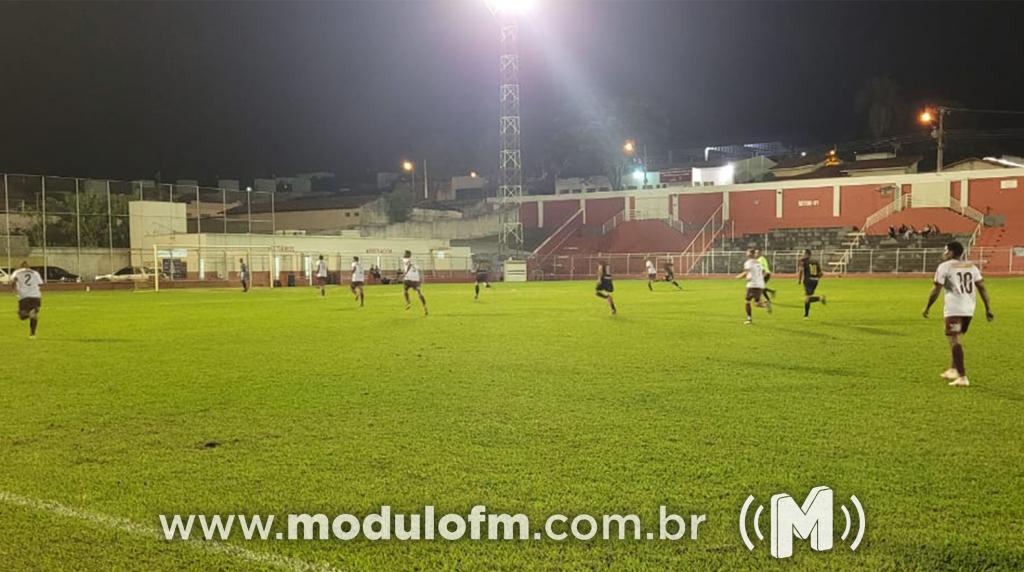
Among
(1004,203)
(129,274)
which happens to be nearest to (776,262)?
(1004,203)

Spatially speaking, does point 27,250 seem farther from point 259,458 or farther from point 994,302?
point 994,302

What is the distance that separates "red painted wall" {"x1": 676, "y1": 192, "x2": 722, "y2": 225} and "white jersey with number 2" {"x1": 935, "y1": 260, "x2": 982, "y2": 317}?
5744 cm

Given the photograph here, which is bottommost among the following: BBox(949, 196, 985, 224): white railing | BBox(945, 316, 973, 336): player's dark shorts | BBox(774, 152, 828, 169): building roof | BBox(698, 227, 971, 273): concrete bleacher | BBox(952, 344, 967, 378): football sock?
BBox(952, 344, 967, 378): football sock

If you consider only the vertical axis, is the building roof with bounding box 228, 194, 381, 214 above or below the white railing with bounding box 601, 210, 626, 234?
above

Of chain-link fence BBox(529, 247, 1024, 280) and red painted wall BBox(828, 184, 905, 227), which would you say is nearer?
chain-link fence BBox(529, 247, 1024, 280)

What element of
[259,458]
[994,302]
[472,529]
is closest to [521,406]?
[259,458]

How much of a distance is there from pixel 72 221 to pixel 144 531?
51.1 meters

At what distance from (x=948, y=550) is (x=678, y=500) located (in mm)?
1523

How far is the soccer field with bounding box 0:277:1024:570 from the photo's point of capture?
3955 mm

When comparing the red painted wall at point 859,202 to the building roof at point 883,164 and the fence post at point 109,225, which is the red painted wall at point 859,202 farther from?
the fence post at point 109,225

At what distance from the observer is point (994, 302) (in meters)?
23.0

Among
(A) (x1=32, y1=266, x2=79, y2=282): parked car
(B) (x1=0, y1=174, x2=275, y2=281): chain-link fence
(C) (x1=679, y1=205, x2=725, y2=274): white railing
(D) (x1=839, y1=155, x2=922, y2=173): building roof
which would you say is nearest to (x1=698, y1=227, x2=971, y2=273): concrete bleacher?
(C) (x1=679, y1=205, x2=725, y2=274): white railing

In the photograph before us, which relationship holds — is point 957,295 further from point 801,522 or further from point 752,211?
point 752,211

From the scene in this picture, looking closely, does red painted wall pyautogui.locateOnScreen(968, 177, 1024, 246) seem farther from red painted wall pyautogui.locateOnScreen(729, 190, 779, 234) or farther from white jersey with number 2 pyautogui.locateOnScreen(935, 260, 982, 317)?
white jersey with number 2 pyautogui.locateOnScreen(935, 260, 982, 317)
